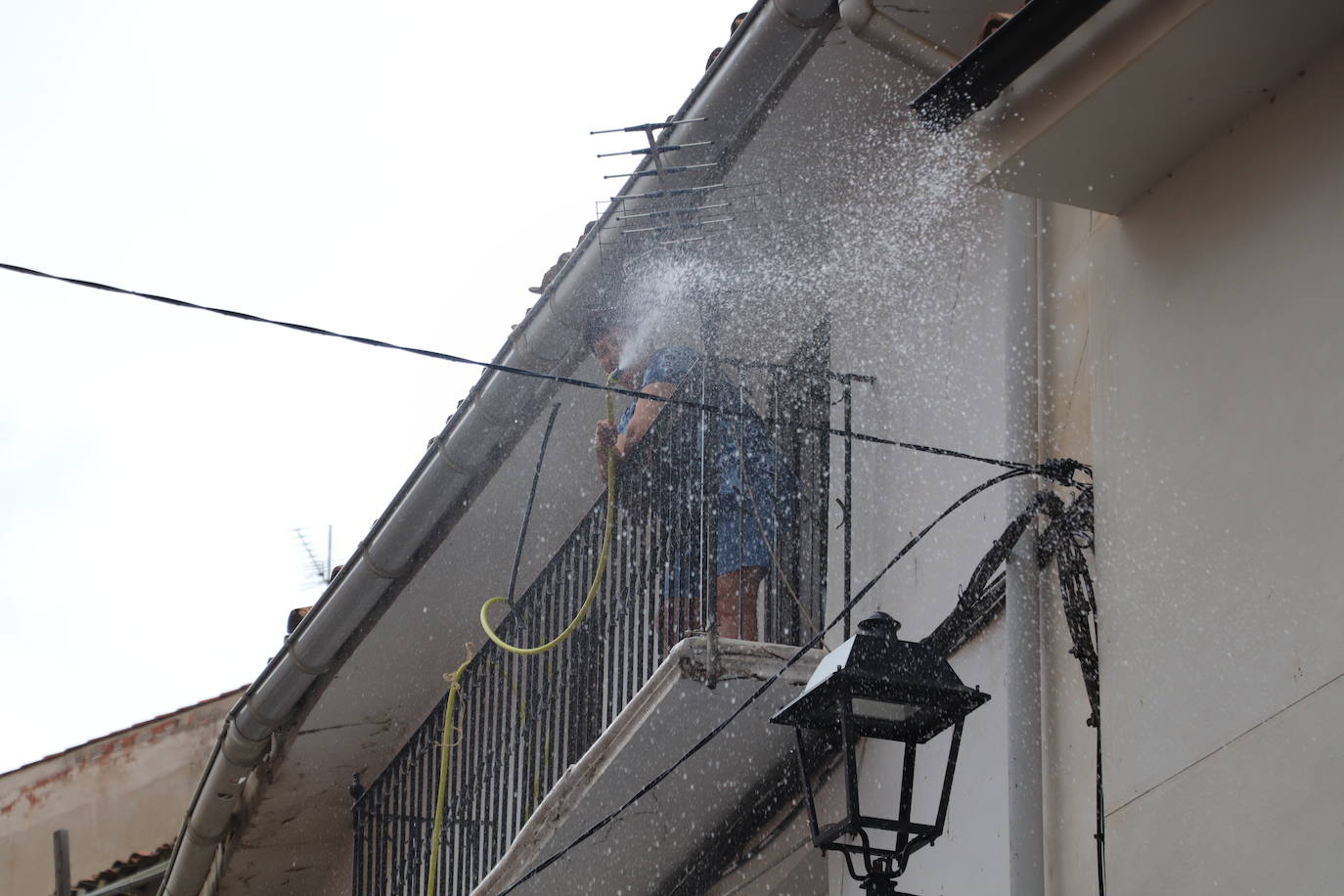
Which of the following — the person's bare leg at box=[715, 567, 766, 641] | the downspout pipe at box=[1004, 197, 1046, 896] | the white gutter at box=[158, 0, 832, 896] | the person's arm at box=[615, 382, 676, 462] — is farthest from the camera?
the person's arm at box=[615, 382, 676, 462]

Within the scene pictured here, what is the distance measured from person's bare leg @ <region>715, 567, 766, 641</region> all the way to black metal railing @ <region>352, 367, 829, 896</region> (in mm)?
27

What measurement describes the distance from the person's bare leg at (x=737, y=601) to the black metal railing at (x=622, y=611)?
0.03 m

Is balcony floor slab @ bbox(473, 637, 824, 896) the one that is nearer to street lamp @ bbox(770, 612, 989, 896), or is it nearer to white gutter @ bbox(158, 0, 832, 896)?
street lamp @ bbox(770, 612, 989, 896)

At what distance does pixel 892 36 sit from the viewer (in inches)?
218

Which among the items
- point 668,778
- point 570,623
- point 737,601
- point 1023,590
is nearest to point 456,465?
point 570,623

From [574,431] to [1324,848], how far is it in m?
5.47

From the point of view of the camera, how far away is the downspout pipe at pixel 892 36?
552 centimetres

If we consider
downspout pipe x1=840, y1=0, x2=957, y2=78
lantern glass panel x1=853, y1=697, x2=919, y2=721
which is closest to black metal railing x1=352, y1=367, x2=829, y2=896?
downspout pipe x1=840, y1=0, x2=957, y2=78

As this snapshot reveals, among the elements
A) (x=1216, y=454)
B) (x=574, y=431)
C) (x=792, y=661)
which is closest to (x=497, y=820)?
(x=574, y=431)

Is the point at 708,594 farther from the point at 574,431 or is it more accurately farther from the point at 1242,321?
the point at 1242,321

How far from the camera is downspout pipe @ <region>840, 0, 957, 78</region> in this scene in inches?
217

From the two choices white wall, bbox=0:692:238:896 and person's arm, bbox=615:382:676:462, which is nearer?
person's arm, bbox=615:382:676:462

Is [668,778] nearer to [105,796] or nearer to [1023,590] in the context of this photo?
[1023,590]

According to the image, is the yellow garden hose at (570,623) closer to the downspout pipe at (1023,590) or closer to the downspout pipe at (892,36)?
the downspout pipe at (892,36)
